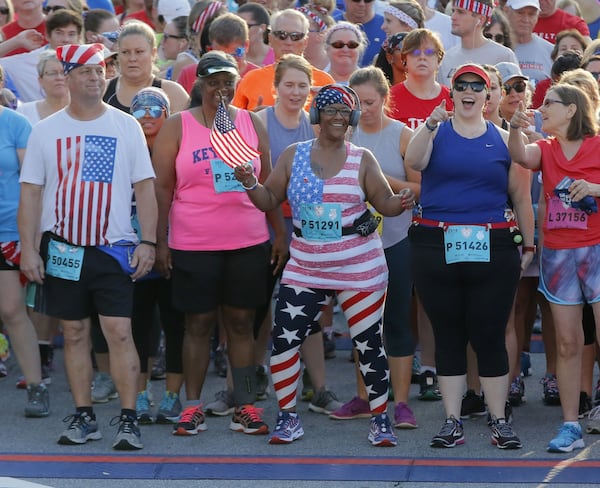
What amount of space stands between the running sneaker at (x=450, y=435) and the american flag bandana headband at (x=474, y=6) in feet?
10.9

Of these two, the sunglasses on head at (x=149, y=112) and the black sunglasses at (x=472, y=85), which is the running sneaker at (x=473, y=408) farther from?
the sunglasses on head at (x=149, y=112)

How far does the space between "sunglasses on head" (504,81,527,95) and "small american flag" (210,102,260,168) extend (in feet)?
5.58

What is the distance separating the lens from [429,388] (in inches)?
324

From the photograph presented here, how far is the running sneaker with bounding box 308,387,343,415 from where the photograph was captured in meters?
7.93

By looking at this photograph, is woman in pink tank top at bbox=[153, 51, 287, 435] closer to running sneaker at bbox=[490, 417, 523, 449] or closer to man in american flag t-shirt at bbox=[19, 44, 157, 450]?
man in american flag t-shirt at bbox=[19, 44, 157, 450]

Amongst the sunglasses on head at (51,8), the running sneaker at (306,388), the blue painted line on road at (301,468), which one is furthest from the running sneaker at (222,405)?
the sunglasses on head at (51,8)

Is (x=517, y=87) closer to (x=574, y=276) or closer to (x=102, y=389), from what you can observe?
(x=574, y=276)

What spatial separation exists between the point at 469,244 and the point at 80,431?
235 cm

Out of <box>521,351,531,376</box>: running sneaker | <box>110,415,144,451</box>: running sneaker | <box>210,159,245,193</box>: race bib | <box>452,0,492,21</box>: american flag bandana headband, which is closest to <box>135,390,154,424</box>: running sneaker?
<box>110,415,144,451</box>: running sneaker

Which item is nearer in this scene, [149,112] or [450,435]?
[450,435]

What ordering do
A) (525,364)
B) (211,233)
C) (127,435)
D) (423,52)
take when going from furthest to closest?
1. (525,364)
2. (423,52)
3. (211,233)
4. (127,435)

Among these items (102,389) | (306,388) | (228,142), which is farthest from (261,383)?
(228,142)

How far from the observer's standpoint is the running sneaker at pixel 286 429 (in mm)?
7279

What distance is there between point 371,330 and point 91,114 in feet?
6.32
